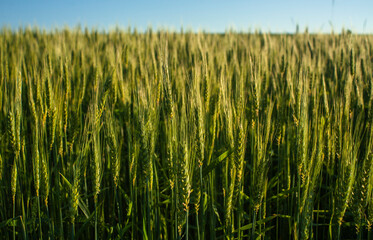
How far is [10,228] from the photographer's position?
156cm

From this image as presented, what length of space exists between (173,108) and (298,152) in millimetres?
562

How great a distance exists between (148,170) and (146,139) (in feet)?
0.40

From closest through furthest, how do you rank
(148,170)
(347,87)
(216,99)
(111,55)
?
(148,170)
(216,99)
(347,87)
(111,55)

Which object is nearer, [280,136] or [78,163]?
[78,163]

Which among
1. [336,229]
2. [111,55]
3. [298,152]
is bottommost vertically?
[336,229]

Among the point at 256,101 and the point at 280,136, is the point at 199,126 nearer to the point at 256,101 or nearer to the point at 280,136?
the point at 256,101

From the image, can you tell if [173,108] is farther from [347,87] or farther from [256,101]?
[347,87]

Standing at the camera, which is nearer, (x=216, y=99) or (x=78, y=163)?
(x=78, y=163)

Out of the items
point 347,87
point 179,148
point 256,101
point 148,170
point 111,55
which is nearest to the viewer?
point 179,148

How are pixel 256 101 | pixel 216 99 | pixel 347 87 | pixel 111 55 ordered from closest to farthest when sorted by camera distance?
pixel 256 101, pixel 216 99, pixel 347 87, pixel 111 55

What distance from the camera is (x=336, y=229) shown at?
1.20 m

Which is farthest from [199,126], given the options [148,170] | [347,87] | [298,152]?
[347,87]

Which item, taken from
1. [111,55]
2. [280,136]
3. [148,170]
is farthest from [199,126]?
[111,55]

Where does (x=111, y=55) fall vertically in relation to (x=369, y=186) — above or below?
above
